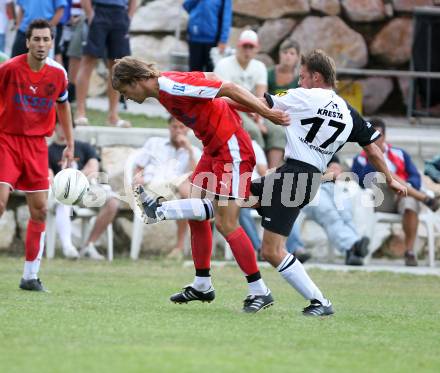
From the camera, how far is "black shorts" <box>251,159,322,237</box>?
8117 millimetres

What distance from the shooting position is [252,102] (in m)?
7.96

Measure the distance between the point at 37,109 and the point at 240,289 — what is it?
256cm

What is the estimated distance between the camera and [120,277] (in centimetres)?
1162

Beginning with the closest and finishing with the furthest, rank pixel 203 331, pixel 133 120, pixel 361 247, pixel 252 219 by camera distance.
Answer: pixel 203 331
pixel 361 247
pixel 252 219
pixel 133 120

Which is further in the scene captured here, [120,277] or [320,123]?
[120,277]

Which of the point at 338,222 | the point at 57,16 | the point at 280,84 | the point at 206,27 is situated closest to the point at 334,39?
the point at 206,27

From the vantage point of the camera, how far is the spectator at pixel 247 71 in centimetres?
1455

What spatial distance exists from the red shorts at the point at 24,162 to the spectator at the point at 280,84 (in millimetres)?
5170

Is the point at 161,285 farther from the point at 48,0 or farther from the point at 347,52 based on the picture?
the point at 347,52

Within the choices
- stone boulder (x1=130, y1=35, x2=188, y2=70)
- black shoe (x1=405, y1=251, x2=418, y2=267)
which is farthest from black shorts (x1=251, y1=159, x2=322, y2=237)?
stone boulder (x1=130, y1=35, x2=188, y2=70)

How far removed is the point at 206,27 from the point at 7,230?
145 inches

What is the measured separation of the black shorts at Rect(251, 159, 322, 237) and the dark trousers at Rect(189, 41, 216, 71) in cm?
721

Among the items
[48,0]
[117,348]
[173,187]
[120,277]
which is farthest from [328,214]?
[117,348]

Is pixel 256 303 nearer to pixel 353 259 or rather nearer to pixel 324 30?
pixel 353 259
